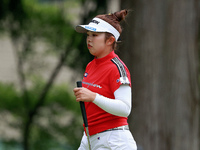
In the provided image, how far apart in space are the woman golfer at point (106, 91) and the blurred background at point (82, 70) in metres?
3.63

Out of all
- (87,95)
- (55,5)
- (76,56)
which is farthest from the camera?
(55,5)

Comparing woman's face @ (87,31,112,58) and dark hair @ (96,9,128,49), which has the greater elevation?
dark hair @ (96,9,128,49)

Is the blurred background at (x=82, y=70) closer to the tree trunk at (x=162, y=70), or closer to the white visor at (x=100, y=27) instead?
the tree trunk at (x=162, y=70)

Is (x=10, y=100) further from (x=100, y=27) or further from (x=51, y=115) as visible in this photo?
(x=100, y=27)

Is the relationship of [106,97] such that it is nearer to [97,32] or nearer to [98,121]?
[98,121]

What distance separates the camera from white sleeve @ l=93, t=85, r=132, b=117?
3117 mm

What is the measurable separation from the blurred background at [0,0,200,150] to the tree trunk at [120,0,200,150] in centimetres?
2

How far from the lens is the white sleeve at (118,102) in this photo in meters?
3.12

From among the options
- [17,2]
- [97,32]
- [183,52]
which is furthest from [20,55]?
[97,32]

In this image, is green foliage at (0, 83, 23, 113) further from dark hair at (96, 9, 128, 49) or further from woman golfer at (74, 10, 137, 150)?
dark hair at (96, 9, 128, 49)

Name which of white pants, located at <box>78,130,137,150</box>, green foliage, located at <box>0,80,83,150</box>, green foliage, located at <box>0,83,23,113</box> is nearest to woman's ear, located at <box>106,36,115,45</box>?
white pants, located at <box>78,130,137,150</box>

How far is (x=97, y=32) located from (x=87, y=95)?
0.54m

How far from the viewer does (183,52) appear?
7.30m

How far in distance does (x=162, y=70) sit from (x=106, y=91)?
4.07m
